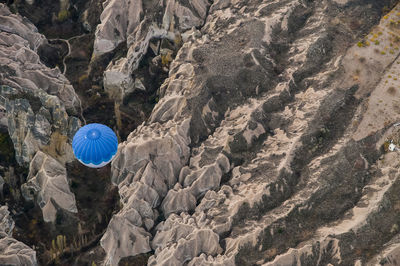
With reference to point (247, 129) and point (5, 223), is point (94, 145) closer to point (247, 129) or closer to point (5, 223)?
point (5, 223)

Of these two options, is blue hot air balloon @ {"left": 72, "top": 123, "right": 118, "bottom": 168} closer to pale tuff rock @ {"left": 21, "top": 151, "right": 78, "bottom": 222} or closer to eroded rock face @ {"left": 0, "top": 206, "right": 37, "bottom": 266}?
pale tuff rock @ {"left": 21, "top": 151, "right": 78, "bottom": 222}

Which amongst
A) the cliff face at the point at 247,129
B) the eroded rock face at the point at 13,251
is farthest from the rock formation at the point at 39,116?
the eroded rock face at the point at 13,251

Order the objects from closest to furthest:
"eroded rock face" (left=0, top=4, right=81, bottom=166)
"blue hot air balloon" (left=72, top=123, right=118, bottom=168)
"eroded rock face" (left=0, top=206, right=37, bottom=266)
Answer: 1. "eroded rock face" (left=0, top=206, right=37, bottom=266)
2. "blue hot air balloon" (left=72, top=123, right=118, bottom=168)
3. "eroded rock face" (left=0, top=4, right=81, bottom=166)

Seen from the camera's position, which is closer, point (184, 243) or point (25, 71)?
point (184, 243)

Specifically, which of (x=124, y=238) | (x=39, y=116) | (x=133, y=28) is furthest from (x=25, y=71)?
(x=124, y=238)

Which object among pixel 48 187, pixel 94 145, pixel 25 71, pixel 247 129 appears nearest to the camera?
pixel 48 187

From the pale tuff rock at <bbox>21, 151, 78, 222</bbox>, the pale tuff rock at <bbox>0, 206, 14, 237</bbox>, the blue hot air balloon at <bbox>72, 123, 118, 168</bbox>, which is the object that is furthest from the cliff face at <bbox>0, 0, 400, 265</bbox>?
the pale tuff rock at <bbox>0, 206, 14, 237</bbox>
